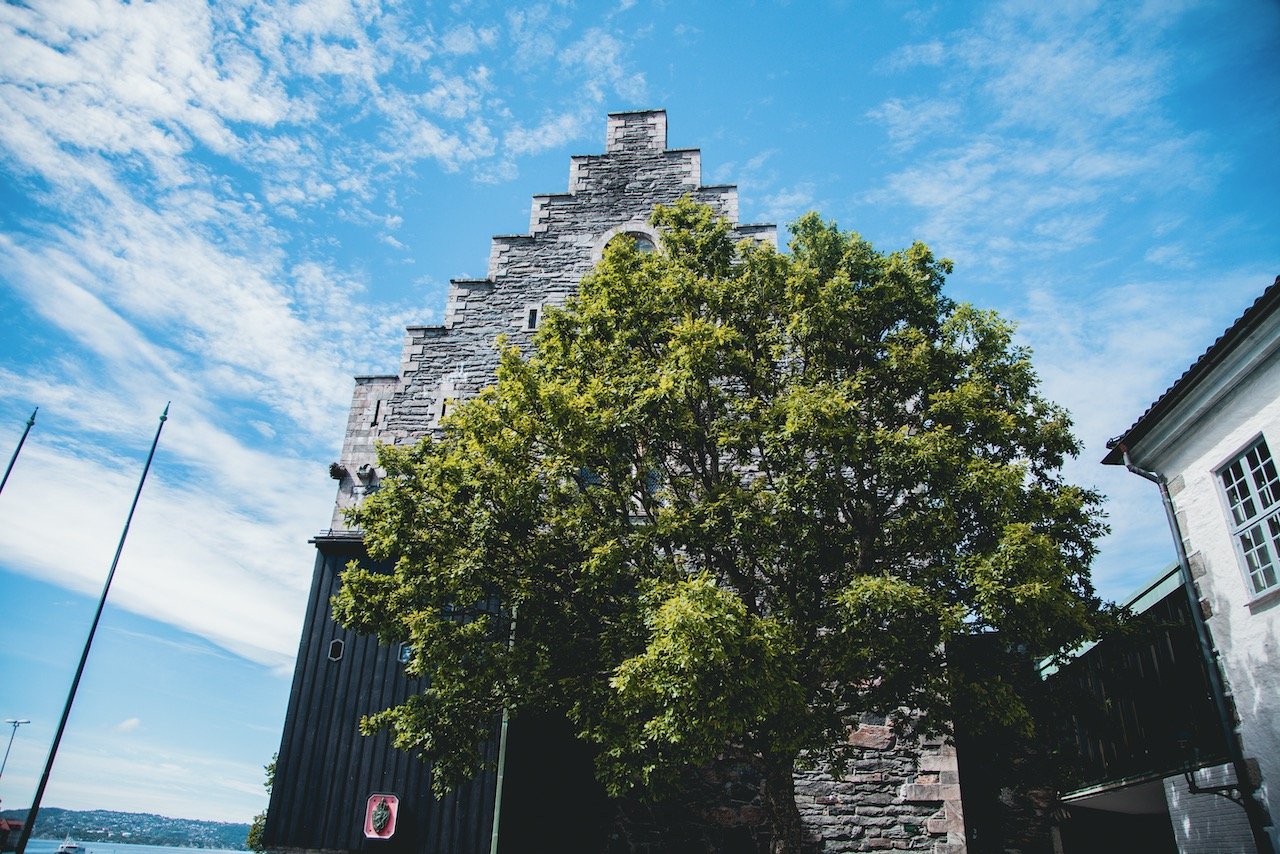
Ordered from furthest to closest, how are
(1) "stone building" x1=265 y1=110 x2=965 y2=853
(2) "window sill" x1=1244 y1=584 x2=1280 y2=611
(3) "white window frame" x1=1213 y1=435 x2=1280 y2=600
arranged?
(1) "stone building" x1=265 y1=110 x2=965 y2=853 → (3) "white window frame" x1=1213 y1=435 x2=1280 y2=600 → (2) "window sill" x1=1244 y1=584 x2=1280 y2=611

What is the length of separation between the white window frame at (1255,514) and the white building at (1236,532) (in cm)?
1

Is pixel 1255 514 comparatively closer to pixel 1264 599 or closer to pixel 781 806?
pixel 1264 599

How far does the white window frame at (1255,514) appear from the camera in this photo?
871cm

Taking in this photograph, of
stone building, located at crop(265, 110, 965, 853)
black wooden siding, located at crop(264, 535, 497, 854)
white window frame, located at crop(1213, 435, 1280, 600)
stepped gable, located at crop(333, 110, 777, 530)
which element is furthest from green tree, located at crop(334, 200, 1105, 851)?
stepped gable, located at crop(333, 110, 777, 530)

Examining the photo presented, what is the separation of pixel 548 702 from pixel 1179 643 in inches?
331

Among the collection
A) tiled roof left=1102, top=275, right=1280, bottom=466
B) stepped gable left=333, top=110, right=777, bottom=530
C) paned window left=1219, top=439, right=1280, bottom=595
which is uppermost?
stepped gable left=333, top=110, right=777, bottom=530

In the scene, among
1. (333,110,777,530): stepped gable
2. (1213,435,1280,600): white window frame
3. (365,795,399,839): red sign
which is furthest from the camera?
(333,110,777,530): stepped gable

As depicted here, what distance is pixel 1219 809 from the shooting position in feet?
30.5

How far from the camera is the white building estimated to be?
848 centimetres

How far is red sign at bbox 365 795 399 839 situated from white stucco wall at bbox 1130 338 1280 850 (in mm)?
10871

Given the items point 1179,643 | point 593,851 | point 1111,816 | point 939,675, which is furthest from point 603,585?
point 1111,816

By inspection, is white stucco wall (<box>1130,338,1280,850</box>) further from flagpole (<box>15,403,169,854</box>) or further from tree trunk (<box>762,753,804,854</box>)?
flagpole (<box>15,403,169,854</box>)

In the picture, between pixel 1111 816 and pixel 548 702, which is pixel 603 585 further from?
pixel 1111 816

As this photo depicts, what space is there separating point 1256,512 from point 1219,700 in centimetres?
229
